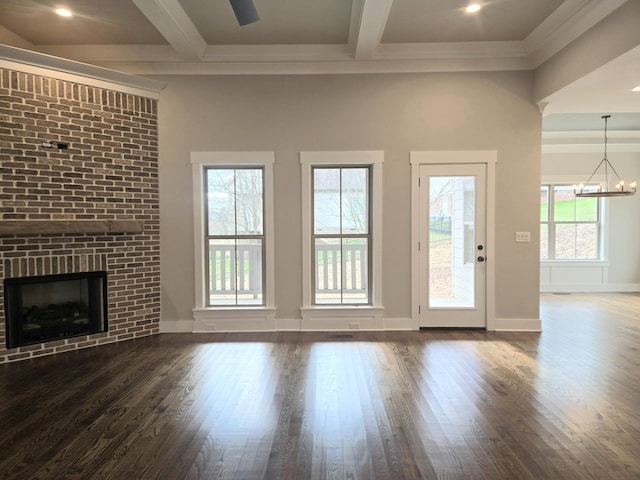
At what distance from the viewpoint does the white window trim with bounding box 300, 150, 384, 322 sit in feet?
15.0

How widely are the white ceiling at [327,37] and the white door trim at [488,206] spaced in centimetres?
99

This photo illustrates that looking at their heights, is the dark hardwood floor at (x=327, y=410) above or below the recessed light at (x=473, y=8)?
below

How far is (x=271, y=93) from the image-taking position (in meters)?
4.56

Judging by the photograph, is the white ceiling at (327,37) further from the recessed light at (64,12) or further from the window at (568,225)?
the window at (568,225)

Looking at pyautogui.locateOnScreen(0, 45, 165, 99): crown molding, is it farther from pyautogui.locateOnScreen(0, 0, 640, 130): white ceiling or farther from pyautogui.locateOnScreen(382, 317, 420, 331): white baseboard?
pyautogui.locateOnScreen(382, 317, 420, 331): white baseboard

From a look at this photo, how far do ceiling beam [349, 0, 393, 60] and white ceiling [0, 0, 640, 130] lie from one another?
1cm

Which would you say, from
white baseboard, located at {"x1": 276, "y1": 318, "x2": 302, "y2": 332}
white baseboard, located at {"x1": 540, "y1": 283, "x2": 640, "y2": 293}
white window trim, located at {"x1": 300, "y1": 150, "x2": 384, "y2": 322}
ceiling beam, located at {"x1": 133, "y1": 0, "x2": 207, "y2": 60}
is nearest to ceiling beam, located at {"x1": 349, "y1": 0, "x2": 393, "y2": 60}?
white window trim, located at {"x1": 300, "y1": 150, "x2": 384, "y2": 322}

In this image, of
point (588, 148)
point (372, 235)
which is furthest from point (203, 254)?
point (588, 148)

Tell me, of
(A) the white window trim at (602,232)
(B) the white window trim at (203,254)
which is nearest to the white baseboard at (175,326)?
(B) the white window trim at (203,254)

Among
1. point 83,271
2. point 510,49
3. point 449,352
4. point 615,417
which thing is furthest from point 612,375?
point 83,271

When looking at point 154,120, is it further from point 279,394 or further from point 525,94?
point 525,94

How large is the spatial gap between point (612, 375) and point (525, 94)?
316 cm

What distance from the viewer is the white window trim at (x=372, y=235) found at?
4566 mm

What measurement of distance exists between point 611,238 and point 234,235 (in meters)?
7.48
